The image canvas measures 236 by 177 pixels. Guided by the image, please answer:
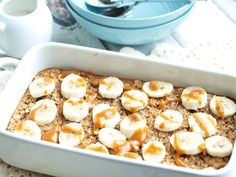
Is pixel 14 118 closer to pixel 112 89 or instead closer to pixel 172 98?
pixel 112 89

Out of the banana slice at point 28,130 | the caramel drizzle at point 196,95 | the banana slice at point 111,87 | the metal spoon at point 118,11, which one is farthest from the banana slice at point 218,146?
the metal spoon at point 118,11

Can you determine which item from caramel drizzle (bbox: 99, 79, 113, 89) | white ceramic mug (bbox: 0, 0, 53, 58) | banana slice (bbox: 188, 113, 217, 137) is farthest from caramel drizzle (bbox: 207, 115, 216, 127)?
white ceramic mug (bbox: 0, 0, 53, 58)

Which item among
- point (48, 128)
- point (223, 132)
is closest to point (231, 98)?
point (223, 132)

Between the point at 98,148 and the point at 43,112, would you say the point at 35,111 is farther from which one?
the point at 98,148

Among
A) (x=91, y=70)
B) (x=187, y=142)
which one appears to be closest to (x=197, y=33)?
(x=91, y=70)

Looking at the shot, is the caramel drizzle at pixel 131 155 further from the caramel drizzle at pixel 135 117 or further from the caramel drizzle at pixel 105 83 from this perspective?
the caramel drizzle at pixel 105 83

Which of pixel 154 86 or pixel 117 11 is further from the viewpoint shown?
pixel 117 11
